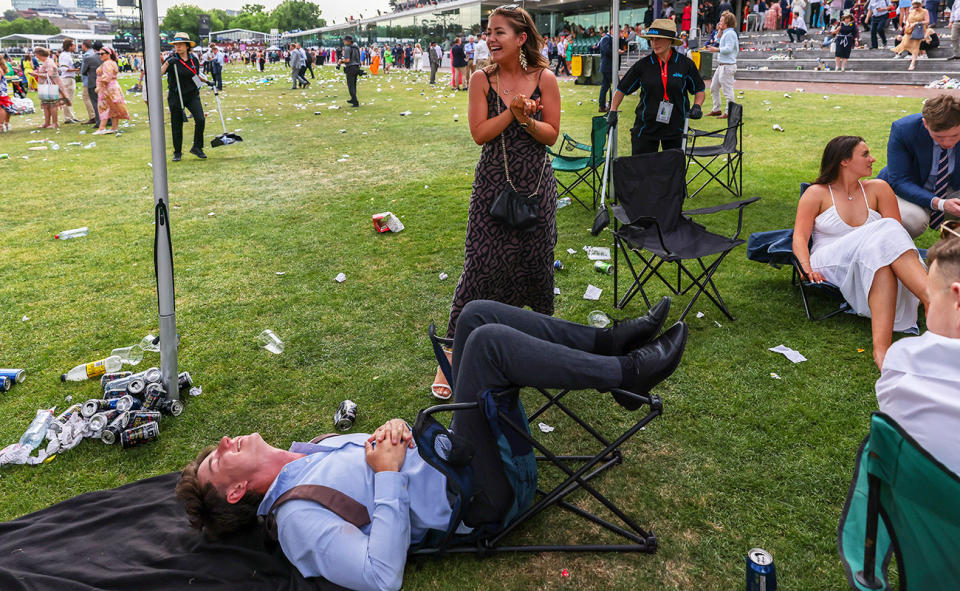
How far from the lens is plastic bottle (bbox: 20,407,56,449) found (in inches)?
119

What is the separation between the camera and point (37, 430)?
3096 millimetres

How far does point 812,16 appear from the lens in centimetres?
2697

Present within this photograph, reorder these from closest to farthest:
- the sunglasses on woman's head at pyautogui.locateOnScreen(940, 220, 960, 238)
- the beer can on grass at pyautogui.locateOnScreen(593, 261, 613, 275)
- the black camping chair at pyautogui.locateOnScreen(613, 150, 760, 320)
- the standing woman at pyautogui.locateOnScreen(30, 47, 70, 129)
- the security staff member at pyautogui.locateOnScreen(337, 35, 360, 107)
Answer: the sunglasses on woman's head at pyautogui.locateOnScreen(940, 220, 960, 238)
the black camping chair at pyautogui.locateOnScreen(613, 150, 760, 320)
the beer can on grass at pyautogui.locateOnScreen(593, 261, 613, 275)
the standing woman at pyautogui.locateOnScreen(30, 47, 70, 129)
the security staff member at pyautogui.locateOnScreen(337, 35, 360, 107)

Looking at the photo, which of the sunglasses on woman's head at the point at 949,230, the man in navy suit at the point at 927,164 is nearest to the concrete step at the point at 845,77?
the man in navy suit at the point at 927,164

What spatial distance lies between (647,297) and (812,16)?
28565mm

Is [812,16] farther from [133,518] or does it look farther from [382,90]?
[133,518]

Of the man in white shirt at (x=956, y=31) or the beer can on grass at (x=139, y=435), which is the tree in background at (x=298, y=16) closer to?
the man in white shirt at (x=956, y=31)

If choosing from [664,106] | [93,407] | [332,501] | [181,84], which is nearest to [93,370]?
[93,407]

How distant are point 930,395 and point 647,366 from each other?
0.82 metres

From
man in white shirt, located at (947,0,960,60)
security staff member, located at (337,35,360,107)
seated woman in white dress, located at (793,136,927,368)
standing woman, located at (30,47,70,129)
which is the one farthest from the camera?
security staff member, located at (337,35,360,107)

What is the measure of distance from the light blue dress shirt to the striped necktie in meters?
3.79

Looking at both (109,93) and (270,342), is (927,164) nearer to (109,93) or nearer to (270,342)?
(270,342)

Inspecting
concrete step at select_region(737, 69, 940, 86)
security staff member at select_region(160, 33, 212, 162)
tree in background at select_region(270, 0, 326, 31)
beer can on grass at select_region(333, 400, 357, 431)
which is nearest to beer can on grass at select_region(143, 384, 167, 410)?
beer can on grass at select_region(333, 400, 357, 431)

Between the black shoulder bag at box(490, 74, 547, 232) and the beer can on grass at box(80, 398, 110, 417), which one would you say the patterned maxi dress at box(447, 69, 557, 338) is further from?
the beer can on grass at box(80, 398, 110, 417)
